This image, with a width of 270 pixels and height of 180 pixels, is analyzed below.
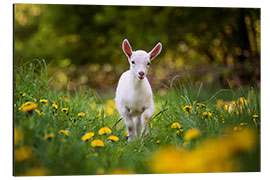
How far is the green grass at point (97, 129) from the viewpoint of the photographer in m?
2.56

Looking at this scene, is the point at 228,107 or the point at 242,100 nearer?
the point at 228,107

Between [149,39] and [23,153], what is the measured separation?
261cm

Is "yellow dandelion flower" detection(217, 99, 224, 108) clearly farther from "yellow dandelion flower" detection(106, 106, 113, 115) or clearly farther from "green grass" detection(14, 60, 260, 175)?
"yellow dandelion flower" detection(106, 106, 113, 115)

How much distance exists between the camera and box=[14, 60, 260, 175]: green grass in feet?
8.39

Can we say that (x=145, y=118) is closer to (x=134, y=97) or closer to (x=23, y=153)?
(x=134, y=97)

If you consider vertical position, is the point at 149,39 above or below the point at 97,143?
above

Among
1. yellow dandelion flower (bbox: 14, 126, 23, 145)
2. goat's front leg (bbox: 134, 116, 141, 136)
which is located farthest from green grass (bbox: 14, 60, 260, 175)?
goat's front leg (bbox: 134, 116, 141, 136)

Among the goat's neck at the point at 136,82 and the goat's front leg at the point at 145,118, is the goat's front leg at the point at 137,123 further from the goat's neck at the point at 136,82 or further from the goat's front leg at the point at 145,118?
the goat's neck at the point at 136,82

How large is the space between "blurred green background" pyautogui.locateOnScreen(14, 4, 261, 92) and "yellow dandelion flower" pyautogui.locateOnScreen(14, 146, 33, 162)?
4.02 feet

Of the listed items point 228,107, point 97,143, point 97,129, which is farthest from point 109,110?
point 97,143

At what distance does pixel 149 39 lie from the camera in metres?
4.69

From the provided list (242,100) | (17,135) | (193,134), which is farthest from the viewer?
(242,100)

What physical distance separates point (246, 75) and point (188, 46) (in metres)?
0.88

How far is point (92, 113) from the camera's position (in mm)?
3918
